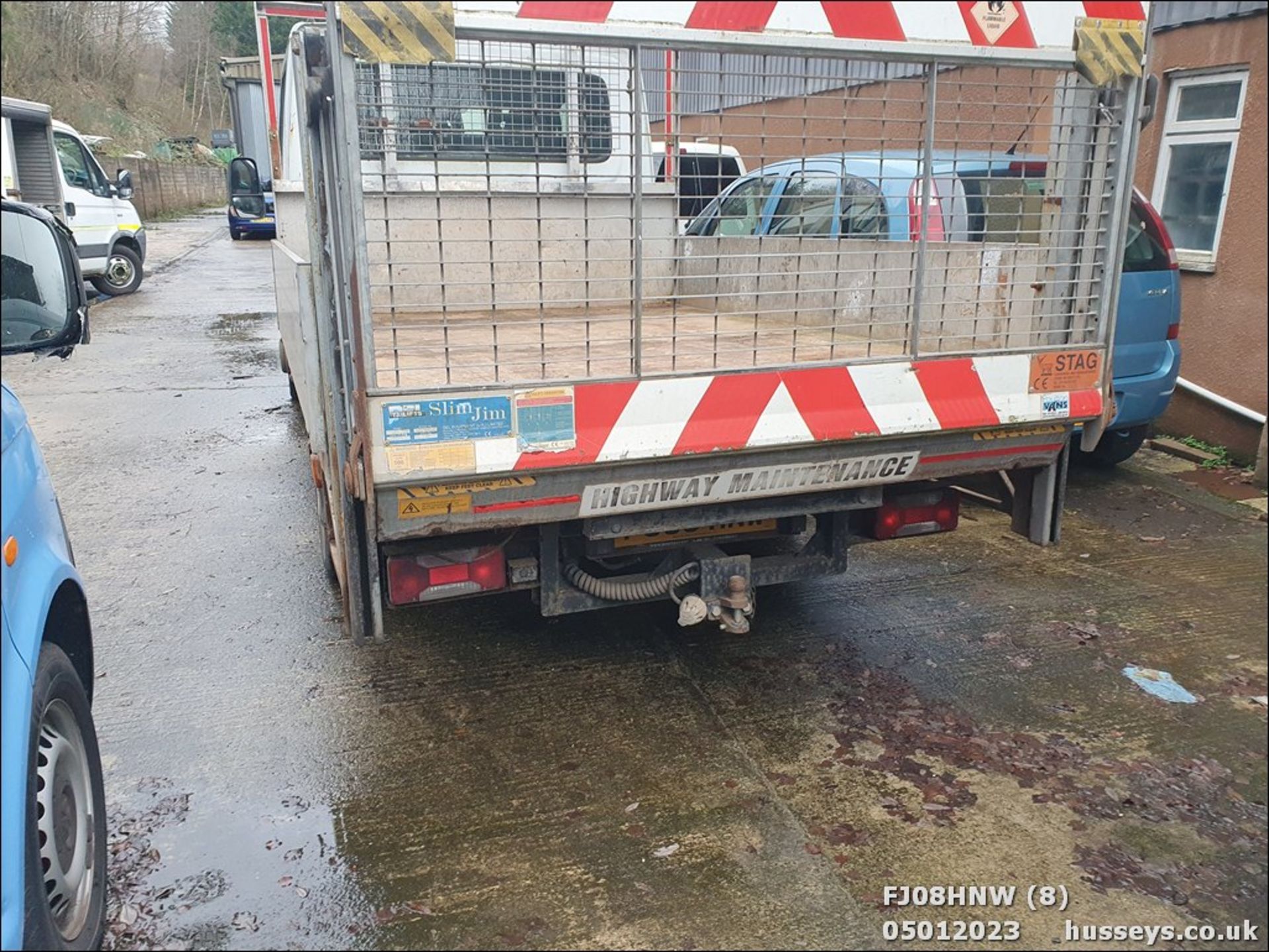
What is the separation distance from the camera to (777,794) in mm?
3191

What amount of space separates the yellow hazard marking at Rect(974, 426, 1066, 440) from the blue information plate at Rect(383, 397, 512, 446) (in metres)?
1.77

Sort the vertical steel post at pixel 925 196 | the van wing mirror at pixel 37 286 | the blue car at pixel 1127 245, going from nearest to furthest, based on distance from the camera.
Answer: the van wing mirror at pixel 37 286 → the vertical steel post at pixel 925 196 → the blue car at pixel 1127 245

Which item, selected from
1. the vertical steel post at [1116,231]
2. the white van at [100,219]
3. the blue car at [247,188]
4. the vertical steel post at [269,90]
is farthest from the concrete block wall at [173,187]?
the vertical steel post at [1116,231]

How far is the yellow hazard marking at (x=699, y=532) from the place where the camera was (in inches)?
137

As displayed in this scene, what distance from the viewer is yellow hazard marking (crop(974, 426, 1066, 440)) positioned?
3.48m

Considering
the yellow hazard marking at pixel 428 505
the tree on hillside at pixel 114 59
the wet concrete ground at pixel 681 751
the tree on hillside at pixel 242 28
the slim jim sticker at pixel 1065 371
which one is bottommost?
the wet concrete ground at pixel 681 751

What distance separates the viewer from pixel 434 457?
2.72m

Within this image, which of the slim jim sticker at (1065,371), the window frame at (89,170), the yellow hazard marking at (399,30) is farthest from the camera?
the window frame at (89,170)

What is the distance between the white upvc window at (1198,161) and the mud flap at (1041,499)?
381 centimetres

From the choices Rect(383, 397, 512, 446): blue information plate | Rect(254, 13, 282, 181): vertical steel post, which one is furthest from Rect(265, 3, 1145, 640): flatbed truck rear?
Rect(254, 13, 282, 181): vertical steel post

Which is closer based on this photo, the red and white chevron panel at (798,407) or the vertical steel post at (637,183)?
the vertical steel post at (637,183)

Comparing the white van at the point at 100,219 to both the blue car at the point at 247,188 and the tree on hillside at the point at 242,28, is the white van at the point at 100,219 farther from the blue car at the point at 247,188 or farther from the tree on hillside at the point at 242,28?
the tree on hillside at the point at 242,28

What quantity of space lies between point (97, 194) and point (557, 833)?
1546 centimetres

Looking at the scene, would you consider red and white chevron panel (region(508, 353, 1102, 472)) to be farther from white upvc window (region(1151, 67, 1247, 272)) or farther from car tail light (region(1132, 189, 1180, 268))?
white upvc window (region(1151, 67, 1247, 272))
